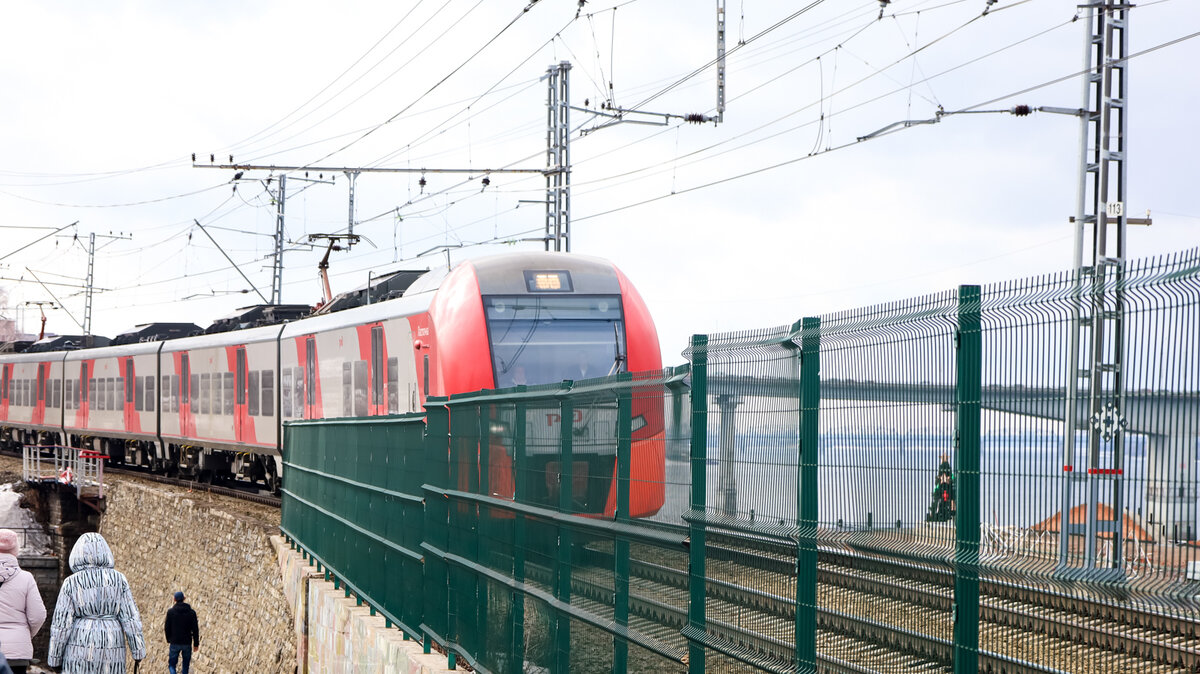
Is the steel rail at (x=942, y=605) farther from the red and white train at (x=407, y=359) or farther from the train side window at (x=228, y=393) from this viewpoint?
the train side window at (x=228, y=393)

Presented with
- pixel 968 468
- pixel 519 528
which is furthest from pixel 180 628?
pixel 968 468

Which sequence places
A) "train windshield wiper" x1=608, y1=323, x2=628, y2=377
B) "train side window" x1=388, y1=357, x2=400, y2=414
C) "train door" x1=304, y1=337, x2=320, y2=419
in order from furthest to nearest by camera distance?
"train door" x1=304, y1=337, x2=320, y2=419 < "train side window" x1=388, y1=357, x2=400, y2=414 < "train windshield wiper" x1=608, y1=323, x2=628, y2=377

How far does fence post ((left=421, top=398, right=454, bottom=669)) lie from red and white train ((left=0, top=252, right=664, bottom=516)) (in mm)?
2574

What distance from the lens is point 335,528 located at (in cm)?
1375

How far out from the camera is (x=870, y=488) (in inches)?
177

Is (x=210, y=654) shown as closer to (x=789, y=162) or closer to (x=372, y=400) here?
(x=372, y=400)

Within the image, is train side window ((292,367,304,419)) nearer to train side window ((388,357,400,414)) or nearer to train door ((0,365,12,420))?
train side window ((388,357,400,414))

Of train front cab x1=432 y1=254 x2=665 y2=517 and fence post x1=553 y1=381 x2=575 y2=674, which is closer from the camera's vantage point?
fence post x1=553 y1=381 x2=575 y2=674

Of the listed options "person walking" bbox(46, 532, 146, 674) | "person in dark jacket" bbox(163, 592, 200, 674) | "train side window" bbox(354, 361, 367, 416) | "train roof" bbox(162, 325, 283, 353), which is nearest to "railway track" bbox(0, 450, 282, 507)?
"train roof" bbox(162, 325, 283, 353)

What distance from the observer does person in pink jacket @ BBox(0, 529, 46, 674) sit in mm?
8117

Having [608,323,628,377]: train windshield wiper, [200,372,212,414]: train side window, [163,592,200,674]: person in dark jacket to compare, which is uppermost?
[608,323,628,377]: train windshield wiper

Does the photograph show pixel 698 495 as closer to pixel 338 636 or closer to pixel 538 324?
pixel 338 636

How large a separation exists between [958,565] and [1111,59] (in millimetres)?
12744

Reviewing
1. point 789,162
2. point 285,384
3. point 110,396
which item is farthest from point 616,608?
point 110,396
